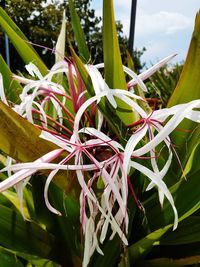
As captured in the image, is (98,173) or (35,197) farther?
(35,197)

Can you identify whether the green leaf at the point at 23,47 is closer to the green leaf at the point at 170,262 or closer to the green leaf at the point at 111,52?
the green leaf at the point at 111,52

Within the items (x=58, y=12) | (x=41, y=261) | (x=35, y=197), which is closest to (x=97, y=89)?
(x=35, y=197)

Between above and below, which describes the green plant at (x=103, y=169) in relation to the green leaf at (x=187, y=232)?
above

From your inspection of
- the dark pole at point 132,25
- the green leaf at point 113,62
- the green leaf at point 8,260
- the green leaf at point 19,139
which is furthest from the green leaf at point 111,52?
the dark pole at point 132,25

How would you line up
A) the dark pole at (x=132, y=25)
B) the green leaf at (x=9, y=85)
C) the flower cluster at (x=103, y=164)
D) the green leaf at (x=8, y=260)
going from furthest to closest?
the dark pole at (x=132, y=25)
the green leaf at (x=9, y=85)
the green leaf at (x=8, y=260)
the flower cluster at (x=103, y=164)

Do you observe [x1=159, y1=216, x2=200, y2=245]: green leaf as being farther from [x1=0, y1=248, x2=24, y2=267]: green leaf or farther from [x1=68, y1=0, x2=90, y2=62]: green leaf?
[x1=68, y1=0, x2=90, y2=62]: green leaf

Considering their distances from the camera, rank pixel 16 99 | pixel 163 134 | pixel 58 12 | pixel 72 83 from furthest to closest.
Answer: pixel 58 12 → pixel 16 99 → pixel 72 83 → pixel 163 134

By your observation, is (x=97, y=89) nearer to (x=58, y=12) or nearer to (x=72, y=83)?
(x=72, y=83)
